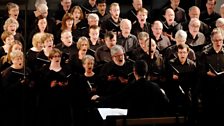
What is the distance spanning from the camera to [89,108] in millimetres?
6578

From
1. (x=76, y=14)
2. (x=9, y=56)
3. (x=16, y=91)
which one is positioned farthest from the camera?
(x=76, y=14)

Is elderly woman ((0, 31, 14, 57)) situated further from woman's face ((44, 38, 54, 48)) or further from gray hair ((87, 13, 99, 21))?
gray hair ((87, 13, 99, 21))

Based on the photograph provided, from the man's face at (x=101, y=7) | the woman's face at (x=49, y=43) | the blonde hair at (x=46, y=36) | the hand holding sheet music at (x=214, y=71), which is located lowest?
the hand holding sheet music at (x=214, y=71)

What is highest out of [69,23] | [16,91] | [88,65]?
[69,23]

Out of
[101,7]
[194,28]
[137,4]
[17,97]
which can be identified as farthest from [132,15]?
[17,97]

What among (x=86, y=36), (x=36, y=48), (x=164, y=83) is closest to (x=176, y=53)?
(x=164, y=83)

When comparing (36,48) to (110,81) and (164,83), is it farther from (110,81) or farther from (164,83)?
(164,83)

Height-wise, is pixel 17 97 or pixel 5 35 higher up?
pixel 5 35

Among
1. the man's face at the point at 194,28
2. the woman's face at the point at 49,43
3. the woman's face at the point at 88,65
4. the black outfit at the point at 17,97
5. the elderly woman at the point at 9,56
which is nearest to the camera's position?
the black outfit at the point at 17,97

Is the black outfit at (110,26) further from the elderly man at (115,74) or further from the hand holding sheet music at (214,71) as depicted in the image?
the hand holding sheet music at (214,71)

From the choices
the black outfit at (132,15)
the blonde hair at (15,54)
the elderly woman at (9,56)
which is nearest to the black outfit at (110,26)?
the black outfit at (132,15)

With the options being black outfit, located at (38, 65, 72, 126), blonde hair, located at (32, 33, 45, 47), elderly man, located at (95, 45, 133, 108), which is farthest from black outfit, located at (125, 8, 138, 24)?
black outfit, located at (38, 65, 72, 126)

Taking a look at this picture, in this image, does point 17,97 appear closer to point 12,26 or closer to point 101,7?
point 12,26

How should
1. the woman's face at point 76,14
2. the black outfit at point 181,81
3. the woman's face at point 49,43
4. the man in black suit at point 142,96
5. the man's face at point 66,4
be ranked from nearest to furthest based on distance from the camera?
the man in black suit at point 142,96, the black outfit at point 181,81, the woman's face at point 49,43, the woman's face at point 76,14, the man's face at point 66,4
